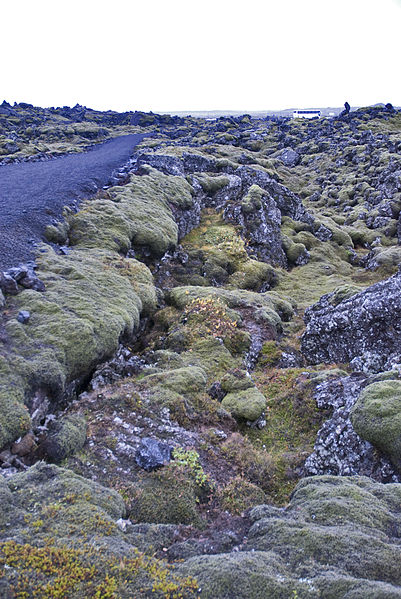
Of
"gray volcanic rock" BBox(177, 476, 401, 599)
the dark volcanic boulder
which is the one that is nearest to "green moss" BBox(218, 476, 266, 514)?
"gray volcanic rock" BBox(177, 476, 401, 599)

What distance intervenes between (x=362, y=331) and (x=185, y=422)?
9.40 m

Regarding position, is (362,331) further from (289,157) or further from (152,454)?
(289,157)

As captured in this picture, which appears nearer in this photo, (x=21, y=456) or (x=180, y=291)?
(x=21, y=456)

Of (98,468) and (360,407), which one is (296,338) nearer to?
(360,407)

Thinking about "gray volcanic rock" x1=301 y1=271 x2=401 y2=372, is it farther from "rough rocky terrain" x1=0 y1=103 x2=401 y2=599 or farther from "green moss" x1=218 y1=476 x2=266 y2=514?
"green moss" x1=218 y1=476 x2=266 y2=514

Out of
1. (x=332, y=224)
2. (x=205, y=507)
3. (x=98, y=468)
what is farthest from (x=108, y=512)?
(x=332, y=224)

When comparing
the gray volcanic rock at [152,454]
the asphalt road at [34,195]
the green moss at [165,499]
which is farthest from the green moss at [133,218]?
the green moss at [165,499]

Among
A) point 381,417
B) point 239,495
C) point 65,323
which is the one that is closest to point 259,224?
point 65,323

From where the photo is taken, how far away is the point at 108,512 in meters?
7.91

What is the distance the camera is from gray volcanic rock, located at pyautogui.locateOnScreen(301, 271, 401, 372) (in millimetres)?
15992

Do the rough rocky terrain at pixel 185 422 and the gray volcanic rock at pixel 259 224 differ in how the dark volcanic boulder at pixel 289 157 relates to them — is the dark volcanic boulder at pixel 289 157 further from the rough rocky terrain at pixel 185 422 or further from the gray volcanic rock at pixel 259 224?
the rough rocky terrain at pixel 185 422

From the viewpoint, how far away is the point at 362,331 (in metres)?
16.8

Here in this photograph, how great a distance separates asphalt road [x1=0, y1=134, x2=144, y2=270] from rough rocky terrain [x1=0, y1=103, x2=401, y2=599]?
98 cm

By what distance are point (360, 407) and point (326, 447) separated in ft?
5.25
